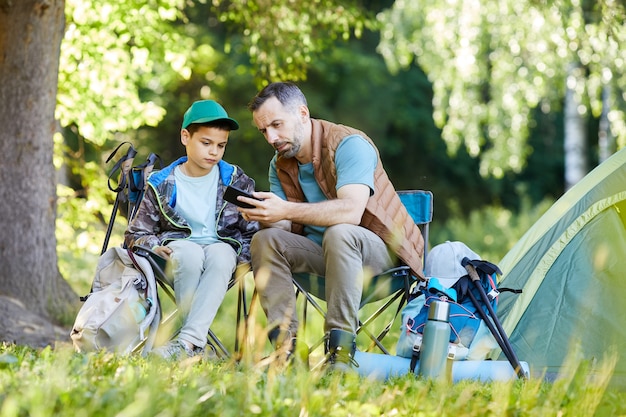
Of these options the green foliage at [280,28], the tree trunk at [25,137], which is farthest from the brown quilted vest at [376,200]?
the green foliage at [280,28]

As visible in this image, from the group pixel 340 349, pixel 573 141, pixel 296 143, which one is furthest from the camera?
pixel 573 141

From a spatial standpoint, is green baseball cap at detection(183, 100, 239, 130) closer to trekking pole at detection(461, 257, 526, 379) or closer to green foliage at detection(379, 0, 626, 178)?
trekking pole at detection(461, 257, 526, 379)

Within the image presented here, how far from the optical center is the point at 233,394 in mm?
2447

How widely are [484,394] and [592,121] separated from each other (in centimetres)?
1490

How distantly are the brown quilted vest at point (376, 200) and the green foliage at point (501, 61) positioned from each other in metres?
3.99

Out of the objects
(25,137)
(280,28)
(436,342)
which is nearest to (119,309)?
(436,342)

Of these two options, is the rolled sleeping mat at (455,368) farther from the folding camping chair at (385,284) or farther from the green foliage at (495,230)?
the green foliage at (495,230)

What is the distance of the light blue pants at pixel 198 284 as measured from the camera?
3412 mm

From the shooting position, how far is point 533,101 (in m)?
8.89

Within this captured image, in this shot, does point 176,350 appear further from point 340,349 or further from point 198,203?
point 198,203

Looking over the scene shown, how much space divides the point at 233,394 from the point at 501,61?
6.95 meters

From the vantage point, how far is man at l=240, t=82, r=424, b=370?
11.0 ft

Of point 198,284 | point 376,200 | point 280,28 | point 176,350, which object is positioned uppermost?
point 280,28

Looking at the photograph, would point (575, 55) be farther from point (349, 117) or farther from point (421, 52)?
point (349, 117)
